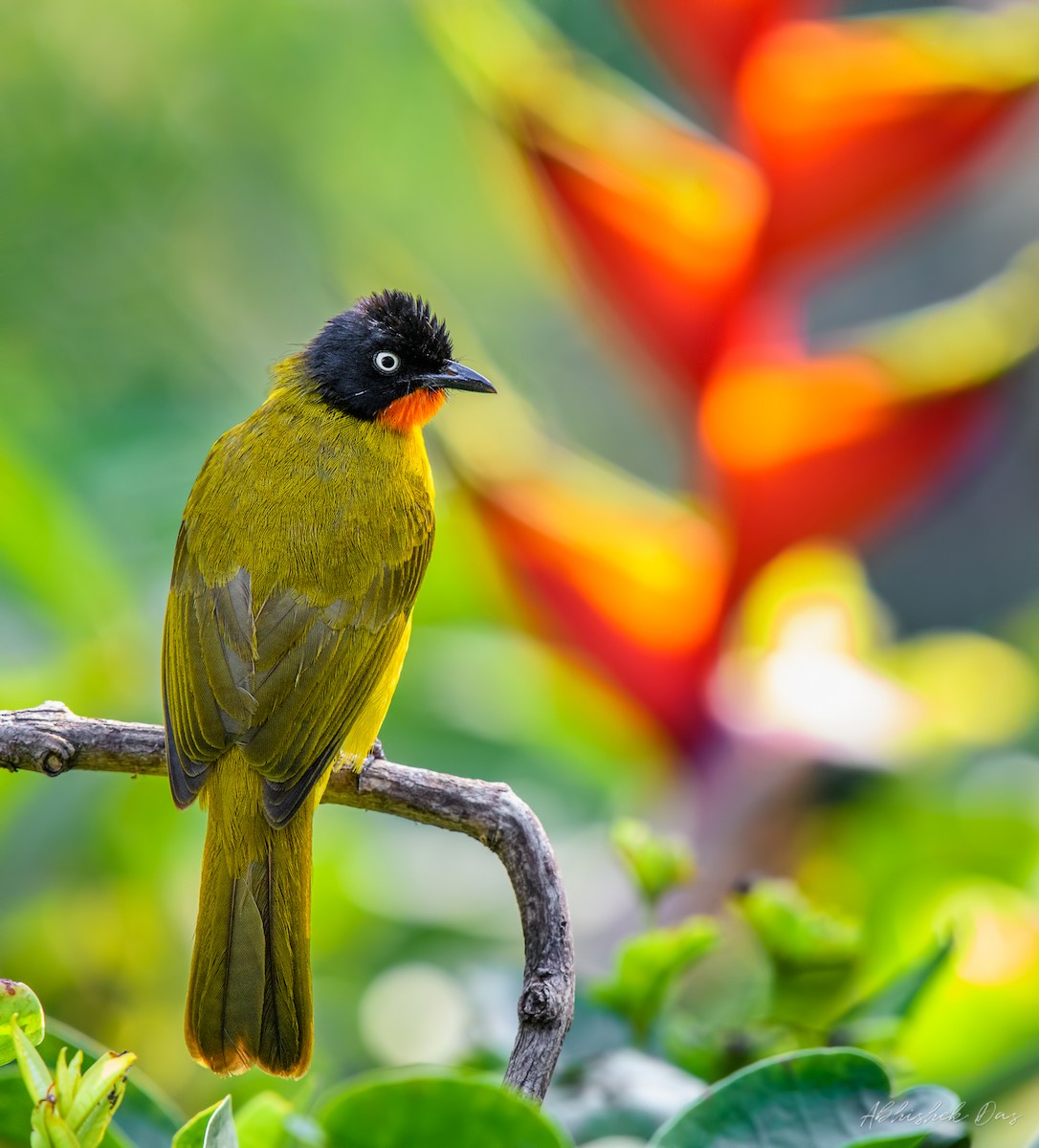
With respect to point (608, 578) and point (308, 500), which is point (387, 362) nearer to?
point (308, 500)

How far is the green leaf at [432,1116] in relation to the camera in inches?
30.8

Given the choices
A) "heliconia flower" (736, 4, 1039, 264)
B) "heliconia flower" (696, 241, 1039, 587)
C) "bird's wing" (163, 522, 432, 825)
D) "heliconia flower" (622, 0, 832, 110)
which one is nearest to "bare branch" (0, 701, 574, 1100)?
"bird's wing" (163, 522, 432, 825)

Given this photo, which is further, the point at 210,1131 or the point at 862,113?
the point at 862,113

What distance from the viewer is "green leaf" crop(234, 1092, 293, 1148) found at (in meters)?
0.96

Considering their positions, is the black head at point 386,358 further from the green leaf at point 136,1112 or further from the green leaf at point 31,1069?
the green leaf at point 31,1069

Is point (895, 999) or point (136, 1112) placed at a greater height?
point (895, 999)

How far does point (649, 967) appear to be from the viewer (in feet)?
3.49

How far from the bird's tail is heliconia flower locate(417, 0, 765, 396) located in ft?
2.84

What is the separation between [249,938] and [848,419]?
1016mm

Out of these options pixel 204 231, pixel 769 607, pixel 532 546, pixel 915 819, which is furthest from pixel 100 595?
pixel 204 231

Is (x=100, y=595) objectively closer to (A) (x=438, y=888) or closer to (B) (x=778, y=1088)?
(A) (x=438, y=888)

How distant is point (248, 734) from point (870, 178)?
41.8 inches

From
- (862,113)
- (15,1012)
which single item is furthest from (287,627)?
(862,113)

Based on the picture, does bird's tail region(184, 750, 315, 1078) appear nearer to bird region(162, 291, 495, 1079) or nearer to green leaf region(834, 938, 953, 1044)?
bird region(162, 291, 495, 1079)
